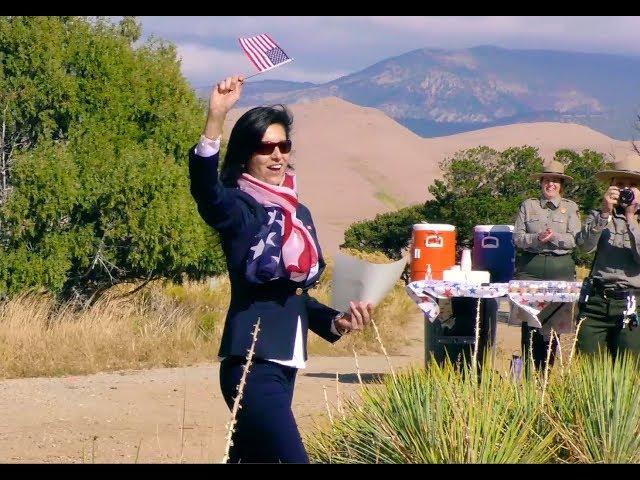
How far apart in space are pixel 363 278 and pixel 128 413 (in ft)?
17.1

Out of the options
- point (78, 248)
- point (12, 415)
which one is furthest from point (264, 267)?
point (78, 248)

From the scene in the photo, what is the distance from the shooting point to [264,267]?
410cm

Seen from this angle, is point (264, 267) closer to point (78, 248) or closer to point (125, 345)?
point (125, 345)

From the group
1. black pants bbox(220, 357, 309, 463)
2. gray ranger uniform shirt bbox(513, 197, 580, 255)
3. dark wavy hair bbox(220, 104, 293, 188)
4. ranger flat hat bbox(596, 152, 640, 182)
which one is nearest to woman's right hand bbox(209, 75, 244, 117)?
dark wavy hair bbox(220, 104, 293, 188)

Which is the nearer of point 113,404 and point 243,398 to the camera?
point 243,398

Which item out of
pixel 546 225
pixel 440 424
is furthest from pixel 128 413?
pixel 440 424

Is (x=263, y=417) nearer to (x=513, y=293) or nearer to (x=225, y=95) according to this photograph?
(x=225, y=95)

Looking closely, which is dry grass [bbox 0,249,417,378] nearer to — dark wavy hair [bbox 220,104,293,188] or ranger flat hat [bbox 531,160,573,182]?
ranger flat hat [bbox 531,160,573,182]

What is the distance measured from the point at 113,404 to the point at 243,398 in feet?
17.5

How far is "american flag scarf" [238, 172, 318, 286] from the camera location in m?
4.12

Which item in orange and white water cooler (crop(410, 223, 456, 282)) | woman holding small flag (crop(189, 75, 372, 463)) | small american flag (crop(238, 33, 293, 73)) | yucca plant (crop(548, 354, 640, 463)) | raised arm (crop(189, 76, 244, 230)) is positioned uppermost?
small american flag (crop(238, 33, 293, 73))

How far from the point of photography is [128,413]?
8.94 meters

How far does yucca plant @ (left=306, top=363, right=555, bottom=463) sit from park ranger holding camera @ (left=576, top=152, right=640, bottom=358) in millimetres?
1819

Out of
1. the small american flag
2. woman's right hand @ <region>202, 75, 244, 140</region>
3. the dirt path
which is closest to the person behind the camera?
woman's right hand @ <region>202, 75, 244, 140</region>
